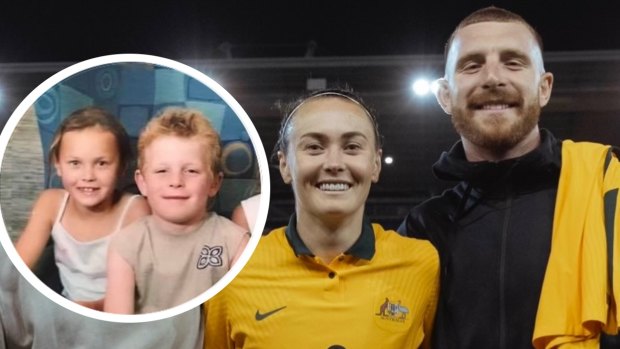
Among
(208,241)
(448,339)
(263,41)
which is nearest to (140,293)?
(208,241)

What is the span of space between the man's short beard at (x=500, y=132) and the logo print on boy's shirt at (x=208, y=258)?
48 cm

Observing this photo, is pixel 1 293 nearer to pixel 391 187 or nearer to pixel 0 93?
pixel 0 93

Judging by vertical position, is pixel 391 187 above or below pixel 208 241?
above

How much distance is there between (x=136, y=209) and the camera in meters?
0.97

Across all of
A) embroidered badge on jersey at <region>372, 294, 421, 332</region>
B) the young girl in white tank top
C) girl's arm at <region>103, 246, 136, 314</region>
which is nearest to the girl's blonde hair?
the young girl in white tank top

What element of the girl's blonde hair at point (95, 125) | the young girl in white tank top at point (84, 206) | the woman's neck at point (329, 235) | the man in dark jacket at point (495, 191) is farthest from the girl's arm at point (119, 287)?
the man in dark jacket at point (495, 191)

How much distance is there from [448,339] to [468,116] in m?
0.35

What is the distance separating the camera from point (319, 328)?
1109 mm

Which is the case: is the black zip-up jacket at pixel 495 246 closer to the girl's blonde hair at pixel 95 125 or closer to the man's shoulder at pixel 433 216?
the man's shoulder at pixel 433 216

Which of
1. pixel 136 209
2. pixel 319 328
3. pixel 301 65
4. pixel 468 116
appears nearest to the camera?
pixel 136 209

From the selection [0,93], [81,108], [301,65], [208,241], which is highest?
[301,65]

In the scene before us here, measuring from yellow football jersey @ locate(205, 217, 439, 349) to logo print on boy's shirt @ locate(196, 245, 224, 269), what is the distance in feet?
0.59

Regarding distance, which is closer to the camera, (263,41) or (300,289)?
(300,289)

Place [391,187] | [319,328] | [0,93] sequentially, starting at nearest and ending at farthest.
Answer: [319,328] → [0,93] → [391,187]
